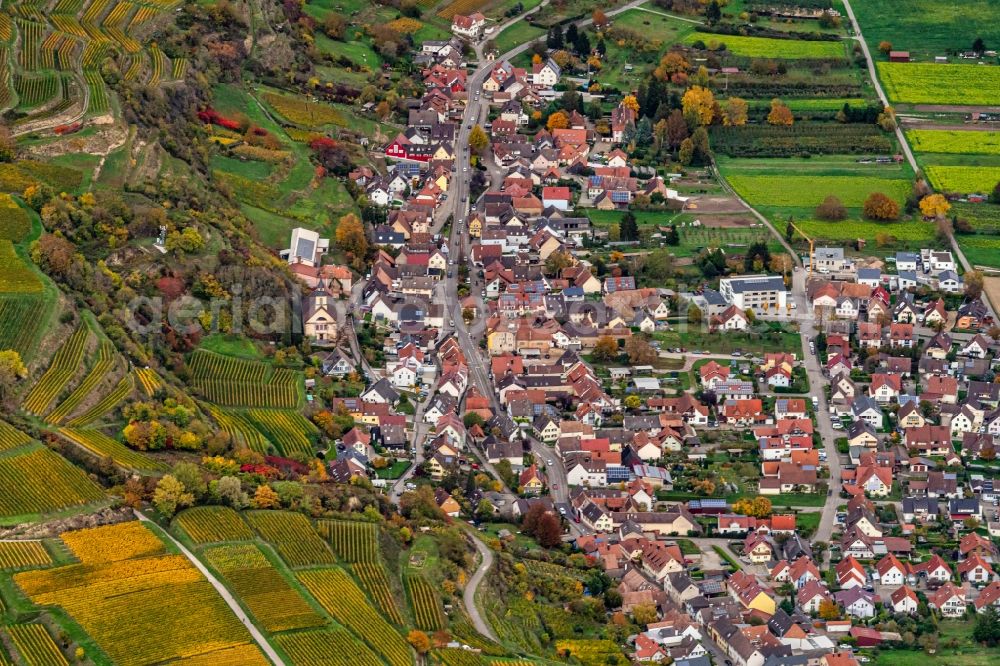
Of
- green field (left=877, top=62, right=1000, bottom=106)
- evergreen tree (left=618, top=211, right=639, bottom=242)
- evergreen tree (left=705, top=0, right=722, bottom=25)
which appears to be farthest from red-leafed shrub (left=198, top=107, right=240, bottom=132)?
green field (left=877, top=62, right=1000, bottom=106)

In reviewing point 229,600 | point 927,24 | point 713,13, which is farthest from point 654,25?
point 229,600

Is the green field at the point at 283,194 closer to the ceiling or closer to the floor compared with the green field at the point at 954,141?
closer to the floor

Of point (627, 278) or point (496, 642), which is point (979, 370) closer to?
point (627, 278)

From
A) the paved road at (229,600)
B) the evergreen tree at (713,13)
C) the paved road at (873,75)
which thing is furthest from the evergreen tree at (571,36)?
the paved road at (229,600)

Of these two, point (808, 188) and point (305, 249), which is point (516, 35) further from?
point (305, 249)

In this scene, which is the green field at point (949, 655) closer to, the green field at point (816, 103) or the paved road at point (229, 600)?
the paved road at point (229, 600)

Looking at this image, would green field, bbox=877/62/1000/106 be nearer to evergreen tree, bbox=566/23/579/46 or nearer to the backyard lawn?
evergreen tree, bbox=566/23/579/46
